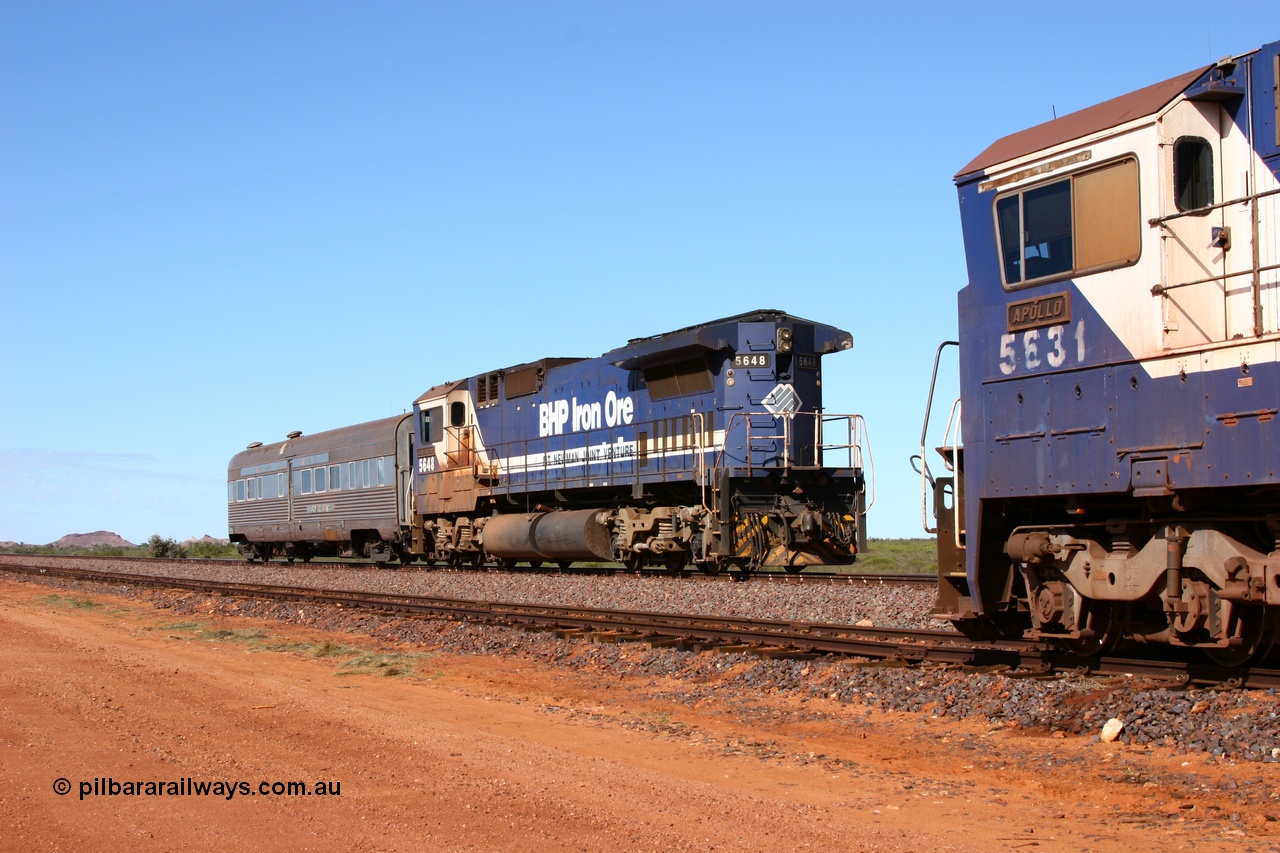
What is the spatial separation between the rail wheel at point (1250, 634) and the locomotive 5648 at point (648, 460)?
11.2 metres

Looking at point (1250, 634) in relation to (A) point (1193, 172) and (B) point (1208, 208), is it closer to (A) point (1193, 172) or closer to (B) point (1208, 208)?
(B) point (1208, 208)

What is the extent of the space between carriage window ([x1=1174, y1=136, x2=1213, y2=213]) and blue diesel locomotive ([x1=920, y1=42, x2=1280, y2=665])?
1cm

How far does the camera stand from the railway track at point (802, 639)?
8.12 m

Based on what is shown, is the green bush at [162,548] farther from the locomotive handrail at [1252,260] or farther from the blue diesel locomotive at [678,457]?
the locomotive handrail at [1252,260]

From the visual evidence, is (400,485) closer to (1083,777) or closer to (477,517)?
(477,517)

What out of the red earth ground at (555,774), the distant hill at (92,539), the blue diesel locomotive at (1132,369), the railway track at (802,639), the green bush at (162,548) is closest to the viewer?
the red earth ground at (555,774)

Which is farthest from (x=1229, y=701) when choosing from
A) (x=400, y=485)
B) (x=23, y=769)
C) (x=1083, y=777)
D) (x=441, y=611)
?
(x=400, y=485)

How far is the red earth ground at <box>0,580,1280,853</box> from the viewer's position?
5.43 m

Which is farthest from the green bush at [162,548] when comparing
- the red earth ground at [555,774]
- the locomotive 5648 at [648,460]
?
the red earth ground at [555,774]

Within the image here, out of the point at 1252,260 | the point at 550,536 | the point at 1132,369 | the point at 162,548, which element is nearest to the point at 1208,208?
the point at 1252,260

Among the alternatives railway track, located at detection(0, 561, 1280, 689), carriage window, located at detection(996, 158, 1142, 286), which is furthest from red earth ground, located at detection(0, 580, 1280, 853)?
carriage window, located at detection(996, 158, 1142, 286)

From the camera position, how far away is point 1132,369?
24.7 feet

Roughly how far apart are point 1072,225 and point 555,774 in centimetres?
506

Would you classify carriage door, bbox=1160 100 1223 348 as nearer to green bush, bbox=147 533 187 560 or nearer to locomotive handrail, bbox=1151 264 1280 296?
locomotive handrail, bbox=1151 264 1280 296
